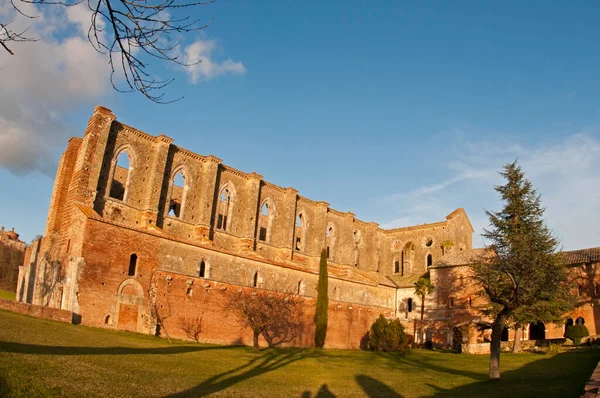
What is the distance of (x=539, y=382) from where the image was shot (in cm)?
1627

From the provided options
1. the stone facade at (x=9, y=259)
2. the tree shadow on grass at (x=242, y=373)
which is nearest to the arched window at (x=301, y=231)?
the tree shadow on grass at (x=242, y=373)

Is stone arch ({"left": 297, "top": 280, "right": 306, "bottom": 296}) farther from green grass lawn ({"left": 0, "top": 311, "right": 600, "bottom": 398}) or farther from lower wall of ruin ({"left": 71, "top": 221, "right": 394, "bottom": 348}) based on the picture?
green grass lawn ({"left": 0, "top": 311, "right": 600, "bottom": 398})

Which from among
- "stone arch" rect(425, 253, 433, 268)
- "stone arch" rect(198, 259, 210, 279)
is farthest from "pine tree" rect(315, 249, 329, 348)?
"stone arch" rect(425, 253, 433, 268)

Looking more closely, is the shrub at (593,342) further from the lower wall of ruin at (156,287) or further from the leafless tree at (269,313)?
the lower wall of ruin at (156,287)

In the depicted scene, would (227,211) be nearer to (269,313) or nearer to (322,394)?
(269,313)

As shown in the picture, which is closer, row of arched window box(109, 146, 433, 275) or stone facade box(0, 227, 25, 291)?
row of arched window box(109, 146, 433, 275)

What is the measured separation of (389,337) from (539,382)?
19.8 metres

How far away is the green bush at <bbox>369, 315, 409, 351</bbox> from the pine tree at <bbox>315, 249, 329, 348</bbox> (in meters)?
3.92

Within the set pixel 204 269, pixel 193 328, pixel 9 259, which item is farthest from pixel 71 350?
pixel 9 259

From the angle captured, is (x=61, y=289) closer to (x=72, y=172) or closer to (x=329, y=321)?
(x=72, y=172)

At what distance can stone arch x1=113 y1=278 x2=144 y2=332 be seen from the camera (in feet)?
83.9

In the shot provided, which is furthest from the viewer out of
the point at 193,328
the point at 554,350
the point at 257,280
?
the point at 257,280

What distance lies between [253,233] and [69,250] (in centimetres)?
1546

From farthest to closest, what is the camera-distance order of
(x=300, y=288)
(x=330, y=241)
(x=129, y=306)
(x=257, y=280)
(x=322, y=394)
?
(x=330, y=241) → (x=300, y=288) → (x=257, y=280) → (x=129, y=306) → (x=322, y=394)
